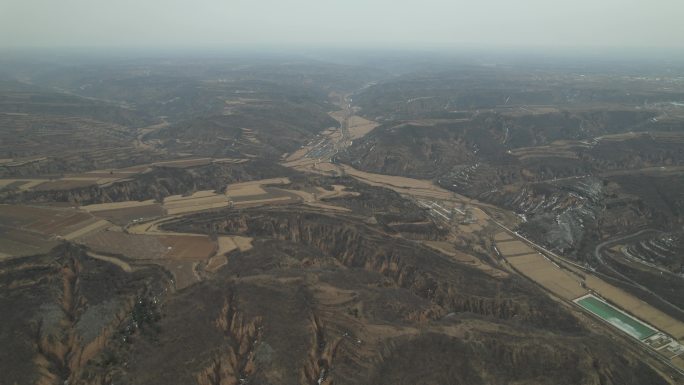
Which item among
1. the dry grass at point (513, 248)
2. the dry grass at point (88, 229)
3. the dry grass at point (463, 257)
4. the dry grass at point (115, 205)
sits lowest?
the dry grass at point (513, 248)

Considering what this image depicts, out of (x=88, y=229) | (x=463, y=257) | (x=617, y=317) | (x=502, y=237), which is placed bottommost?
(x=617, y=317)

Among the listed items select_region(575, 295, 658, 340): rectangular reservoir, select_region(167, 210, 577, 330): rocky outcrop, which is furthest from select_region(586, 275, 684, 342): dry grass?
select_region(167, 210, 577, 330): rocky outcrop

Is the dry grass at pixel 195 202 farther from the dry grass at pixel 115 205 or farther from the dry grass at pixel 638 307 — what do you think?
the dry grass at pixel 638 307

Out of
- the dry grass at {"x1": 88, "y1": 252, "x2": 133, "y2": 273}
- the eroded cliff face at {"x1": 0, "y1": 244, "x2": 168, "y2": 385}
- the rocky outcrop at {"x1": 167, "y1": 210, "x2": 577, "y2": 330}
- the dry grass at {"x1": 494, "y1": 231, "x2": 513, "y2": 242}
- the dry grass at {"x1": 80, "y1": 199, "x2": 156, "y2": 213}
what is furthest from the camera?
the dry grass at {"x1": 494, "y1": 231, "x2": 513, "y2": 242}

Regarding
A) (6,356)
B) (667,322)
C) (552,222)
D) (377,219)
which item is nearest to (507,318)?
(667,322)

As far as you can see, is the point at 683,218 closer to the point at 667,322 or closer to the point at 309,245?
the point at 667,322

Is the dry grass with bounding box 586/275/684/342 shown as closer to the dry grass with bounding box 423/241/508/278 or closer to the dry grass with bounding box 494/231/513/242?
the dry grass with bounding box 423/241/508/278

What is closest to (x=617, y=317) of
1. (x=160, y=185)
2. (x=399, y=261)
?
(x=399, y=261)

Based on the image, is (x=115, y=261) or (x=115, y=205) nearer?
(x=115, y=261)

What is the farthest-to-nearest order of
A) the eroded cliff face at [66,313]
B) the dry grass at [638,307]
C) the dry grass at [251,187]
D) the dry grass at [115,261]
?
1. the dry grass at [251,187]
2. the dry grass at [638,307]
3. the dry grass at [115,261]
4. the eroded cliff face at [66,313]

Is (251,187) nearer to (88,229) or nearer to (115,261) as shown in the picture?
(88,229)

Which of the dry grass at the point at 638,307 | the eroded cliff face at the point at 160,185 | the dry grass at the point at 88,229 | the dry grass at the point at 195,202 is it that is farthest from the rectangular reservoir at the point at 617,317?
the eroded cliff face at the point at 160,185
